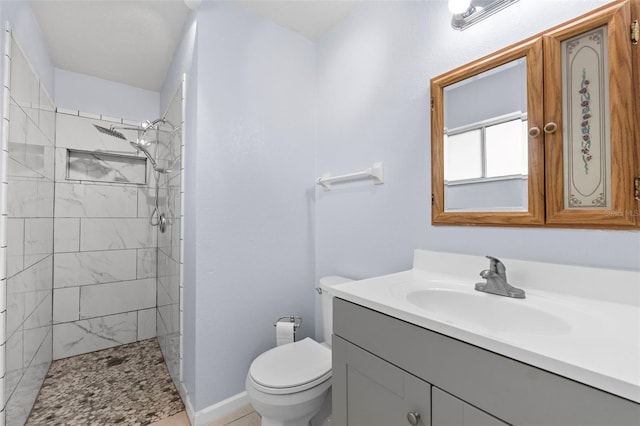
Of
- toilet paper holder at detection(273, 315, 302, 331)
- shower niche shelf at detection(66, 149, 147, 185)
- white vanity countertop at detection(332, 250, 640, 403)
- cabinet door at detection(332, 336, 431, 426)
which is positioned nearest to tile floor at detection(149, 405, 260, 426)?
toilet paper holder at detection(273, 315, 302, 331)

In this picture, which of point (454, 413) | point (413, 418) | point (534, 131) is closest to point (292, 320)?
point (413, 418)

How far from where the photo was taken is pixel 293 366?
4.50 ft

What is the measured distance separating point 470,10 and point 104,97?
292 centimetres

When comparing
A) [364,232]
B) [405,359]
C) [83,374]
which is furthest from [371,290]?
[83,374]

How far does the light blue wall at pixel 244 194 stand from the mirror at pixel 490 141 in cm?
95

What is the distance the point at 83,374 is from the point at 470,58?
3.14 meters

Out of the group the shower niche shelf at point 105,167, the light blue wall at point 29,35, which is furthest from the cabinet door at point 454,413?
the shower niche shelf at point 105,167

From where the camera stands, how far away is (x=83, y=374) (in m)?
2.09

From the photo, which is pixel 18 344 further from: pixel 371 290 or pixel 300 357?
pixel 371 290

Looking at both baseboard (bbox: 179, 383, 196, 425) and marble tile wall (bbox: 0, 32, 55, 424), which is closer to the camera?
marble tile wall (bbox: 0, 32, 55, 424)

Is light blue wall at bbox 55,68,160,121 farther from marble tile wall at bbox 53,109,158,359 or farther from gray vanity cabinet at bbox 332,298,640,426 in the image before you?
gray vanity cabinet at bbox 332,298,640,426

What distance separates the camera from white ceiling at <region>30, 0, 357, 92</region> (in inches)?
65.7

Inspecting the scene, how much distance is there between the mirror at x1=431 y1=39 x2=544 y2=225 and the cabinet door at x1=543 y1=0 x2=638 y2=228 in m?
0.04

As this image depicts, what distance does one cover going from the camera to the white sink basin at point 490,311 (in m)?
0.81
